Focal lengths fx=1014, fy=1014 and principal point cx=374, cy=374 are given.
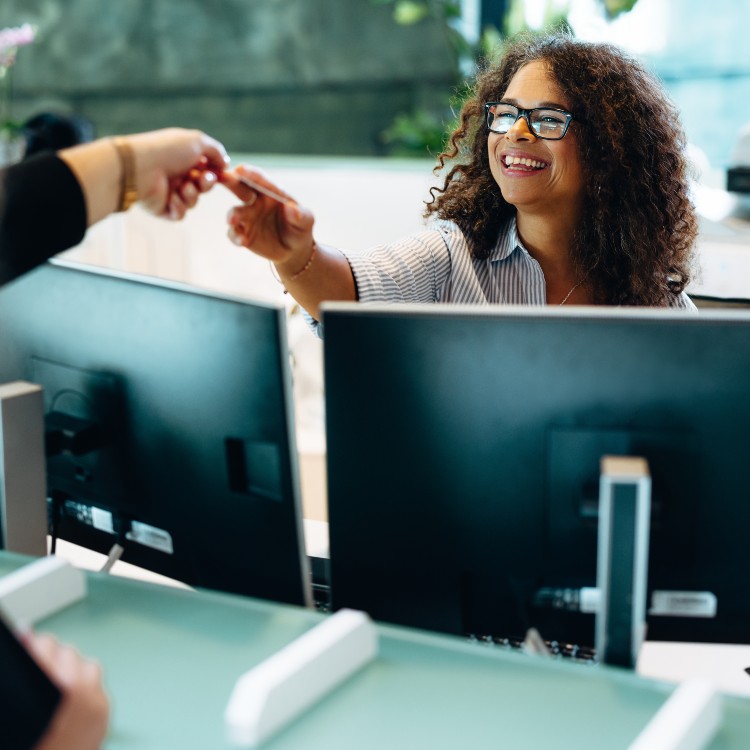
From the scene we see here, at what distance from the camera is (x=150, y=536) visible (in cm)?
127

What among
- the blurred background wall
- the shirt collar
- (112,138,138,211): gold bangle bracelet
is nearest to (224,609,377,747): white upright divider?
(112,138,138,211): gold bangle bracelet

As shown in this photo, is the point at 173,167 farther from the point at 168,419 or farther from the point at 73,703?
the point at 73,703

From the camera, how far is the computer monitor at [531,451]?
1011 millimetres

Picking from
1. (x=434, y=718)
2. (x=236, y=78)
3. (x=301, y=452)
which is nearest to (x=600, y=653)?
(x=434, y=718)

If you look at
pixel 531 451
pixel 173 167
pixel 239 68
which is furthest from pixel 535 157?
pixel 239 68

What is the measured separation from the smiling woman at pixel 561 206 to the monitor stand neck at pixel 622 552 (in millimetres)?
890

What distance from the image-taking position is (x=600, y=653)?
1061mm

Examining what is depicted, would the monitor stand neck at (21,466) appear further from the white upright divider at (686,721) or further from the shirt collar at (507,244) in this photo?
the shirt collar at (507,244)

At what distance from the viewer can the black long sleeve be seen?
3.34 ft

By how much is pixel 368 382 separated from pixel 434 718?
0.34 metres

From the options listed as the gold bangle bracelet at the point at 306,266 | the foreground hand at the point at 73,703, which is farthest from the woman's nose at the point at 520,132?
the foreground hand at the point at 73,703

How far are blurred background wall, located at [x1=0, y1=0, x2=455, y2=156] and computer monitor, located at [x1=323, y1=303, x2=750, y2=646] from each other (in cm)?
313

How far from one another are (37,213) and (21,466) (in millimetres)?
391

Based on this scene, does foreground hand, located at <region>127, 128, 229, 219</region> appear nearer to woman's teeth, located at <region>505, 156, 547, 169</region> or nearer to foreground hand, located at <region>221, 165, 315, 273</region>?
foreground hand, located at <region>221, 165, 315, 273</region>
